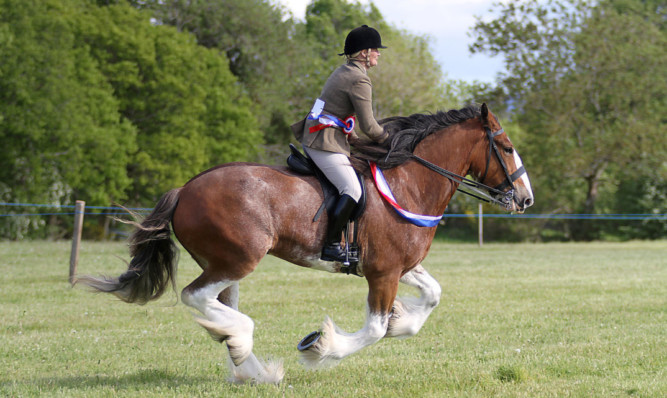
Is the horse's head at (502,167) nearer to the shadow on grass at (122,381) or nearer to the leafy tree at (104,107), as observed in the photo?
the shadow on grass at (122,381)

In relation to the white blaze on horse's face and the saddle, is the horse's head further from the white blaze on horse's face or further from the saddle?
the saddle

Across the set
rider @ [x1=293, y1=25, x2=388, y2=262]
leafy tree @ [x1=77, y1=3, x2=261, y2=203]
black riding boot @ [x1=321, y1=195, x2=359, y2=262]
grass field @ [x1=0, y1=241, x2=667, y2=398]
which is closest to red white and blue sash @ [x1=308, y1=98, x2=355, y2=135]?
rider @ [x1=293, y1=25, x2=388, y2=262]

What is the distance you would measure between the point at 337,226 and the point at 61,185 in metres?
31.1

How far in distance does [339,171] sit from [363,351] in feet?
9.93

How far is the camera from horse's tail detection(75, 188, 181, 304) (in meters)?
6.20

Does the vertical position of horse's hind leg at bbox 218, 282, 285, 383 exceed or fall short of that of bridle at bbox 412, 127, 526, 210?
it falls short

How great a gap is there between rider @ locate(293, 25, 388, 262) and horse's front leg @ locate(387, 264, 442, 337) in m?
0.87

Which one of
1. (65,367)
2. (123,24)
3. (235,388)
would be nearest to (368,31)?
(235,388)

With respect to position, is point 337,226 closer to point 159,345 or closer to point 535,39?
point 159,345

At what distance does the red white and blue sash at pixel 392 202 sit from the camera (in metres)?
6.29

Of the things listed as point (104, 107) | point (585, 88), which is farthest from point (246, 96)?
point (585, 88)

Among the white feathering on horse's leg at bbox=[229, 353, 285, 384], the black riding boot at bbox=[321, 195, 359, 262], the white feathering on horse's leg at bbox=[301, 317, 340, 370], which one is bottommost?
the white feathering on horse's leg at bbox=[229, 353, 285, 384]

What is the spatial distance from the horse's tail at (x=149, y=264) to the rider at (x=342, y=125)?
133 centimetres

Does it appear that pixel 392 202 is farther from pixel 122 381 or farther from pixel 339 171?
pixel 122 381
